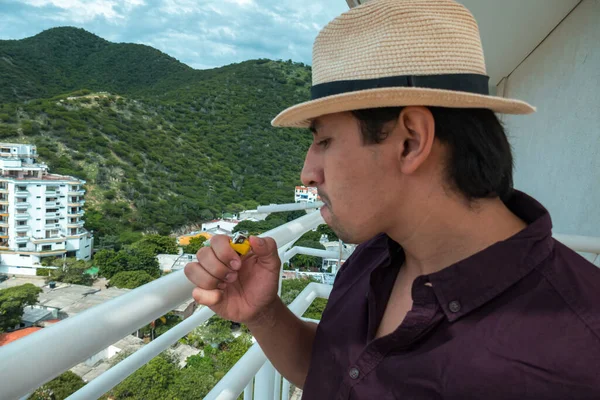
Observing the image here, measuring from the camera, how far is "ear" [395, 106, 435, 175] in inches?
25.9

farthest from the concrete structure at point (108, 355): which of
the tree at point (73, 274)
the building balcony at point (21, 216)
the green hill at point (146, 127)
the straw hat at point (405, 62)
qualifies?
the green hill at point (146, 127)

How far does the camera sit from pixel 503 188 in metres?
0.72

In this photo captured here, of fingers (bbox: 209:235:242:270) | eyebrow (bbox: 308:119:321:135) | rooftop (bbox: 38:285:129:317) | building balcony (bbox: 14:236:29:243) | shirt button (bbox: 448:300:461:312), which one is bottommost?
building balcony (bbox: 14:236:29:243)

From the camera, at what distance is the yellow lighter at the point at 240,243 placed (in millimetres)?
724

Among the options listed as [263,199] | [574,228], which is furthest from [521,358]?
[263,199]

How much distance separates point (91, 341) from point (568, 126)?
2291 millimetres

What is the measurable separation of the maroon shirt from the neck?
0.05 meters

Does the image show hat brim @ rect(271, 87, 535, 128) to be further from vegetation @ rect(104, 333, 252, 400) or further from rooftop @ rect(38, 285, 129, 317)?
vegetation @ rect(104, 333, 252, 400)

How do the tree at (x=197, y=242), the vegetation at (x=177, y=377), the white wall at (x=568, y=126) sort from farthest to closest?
the vegetation at (x=177, y=377) < the white wall at (x=568, y=126) < the tree at (x=197, y=242)

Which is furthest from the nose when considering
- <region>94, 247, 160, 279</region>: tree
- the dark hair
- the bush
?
the bush

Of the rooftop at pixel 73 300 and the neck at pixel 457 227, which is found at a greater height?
the neck at pixel 457 227

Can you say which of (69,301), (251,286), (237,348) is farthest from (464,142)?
(237,348)

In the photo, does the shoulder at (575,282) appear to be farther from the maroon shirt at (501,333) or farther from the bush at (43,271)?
the bush at (43,271)

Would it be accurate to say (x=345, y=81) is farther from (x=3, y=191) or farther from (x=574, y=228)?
(x=3, y=191)
